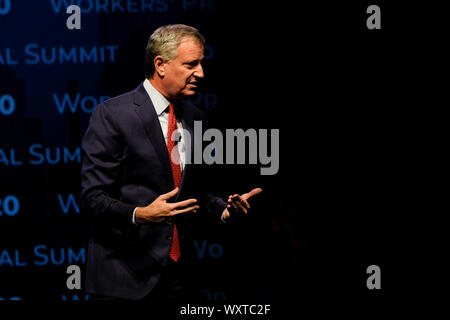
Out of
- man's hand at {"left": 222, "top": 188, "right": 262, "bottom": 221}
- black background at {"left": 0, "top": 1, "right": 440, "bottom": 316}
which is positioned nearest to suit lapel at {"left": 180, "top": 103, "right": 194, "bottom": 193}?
man's hand at {"left": 222, "top": 188, "right": 262, "bottom": 221}

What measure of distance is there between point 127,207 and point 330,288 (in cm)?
149

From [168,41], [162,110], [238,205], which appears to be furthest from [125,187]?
[168,41]

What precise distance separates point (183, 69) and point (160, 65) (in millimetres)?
103

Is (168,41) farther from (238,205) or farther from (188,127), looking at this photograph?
(238,205)

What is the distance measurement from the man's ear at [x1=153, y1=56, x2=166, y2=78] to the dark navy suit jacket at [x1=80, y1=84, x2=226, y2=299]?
12 centimetres

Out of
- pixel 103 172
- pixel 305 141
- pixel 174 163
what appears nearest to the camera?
pixel 103 172

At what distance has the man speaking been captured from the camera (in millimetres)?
2113

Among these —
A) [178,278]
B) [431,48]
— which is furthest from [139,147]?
[431,48]

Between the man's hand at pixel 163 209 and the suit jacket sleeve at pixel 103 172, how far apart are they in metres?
0.07

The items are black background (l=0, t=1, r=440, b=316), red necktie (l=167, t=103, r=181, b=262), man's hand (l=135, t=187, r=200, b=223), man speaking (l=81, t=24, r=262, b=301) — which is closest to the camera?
man's hand (l=135, t=187, r=200, b=223)

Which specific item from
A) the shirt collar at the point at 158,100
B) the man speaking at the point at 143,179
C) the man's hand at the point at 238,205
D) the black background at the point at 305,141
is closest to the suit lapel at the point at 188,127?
the man speaking at the point at 143,179

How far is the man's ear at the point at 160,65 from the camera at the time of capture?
7.38 feet

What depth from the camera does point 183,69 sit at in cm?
224

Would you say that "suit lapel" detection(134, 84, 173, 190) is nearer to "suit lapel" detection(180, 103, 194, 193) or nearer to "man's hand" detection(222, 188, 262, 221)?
"suit lapel" detection(180, 103, 194, 193)
